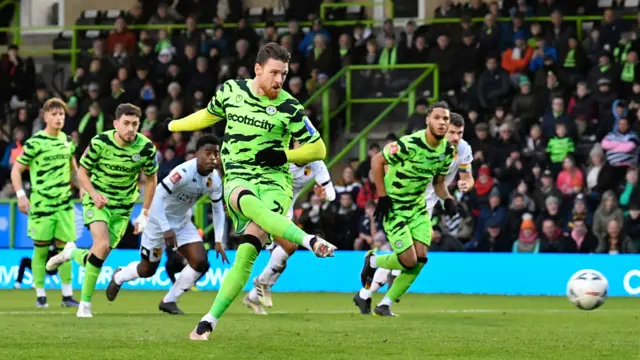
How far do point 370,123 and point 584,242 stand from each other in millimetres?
5466

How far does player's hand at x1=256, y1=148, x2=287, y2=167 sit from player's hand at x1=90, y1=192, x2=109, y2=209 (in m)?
4.44

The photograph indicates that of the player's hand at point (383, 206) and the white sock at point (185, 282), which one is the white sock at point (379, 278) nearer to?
the player's hand at point (383, 206)

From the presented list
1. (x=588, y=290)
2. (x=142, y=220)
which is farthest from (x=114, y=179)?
(x=588, y=290)

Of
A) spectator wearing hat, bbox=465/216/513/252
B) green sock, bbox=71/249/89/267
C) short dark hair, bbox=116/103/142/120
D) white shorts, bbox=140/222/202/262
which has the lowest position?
spectator wearing hat, bbox=465/216/513/252

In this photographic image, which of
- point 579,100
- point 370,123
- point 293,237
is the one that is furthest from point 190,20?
point 293,237

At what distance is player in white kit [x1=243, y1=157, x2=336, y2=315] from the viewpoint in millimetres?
14703

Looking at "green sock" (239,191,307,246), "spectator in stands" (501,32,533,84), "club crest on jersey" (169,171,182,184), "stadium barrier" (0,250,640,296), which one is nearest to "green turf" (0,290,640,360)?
"green sock" (239,191,307,246)

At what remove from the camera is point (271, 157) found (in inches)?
400

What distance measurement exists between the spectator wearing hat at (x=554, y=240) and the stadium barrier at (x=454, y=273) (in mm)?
541

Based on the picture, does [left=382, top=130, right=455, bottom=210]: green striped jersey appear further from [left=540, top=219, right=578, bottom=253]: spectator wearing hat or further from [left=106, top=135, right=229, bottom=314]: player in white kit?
[left=540, top=219, right=578, bottom=253]: spectator wearing hat

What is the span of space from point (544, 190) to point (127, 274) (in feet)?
29.2

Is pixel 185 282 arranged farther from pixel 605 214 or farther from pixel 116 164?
pixel 605 214

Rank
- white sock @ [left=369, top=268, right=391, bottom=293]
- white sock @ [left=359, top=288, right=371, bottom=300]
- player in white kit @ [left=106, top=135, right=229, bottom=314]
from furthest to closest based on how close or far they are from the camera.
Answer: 1. white sock @ [left=369, top=268, right=391, bottom=293]
2. white sock @ [left=359, top=288, right=371, bottom=300]
3. player in white kit @ [left=106, top=135, right=229, bottom=314]

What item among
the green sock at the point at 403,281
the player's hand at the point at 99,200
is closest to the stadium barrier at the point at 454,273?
the green sock at the point at 403,281
